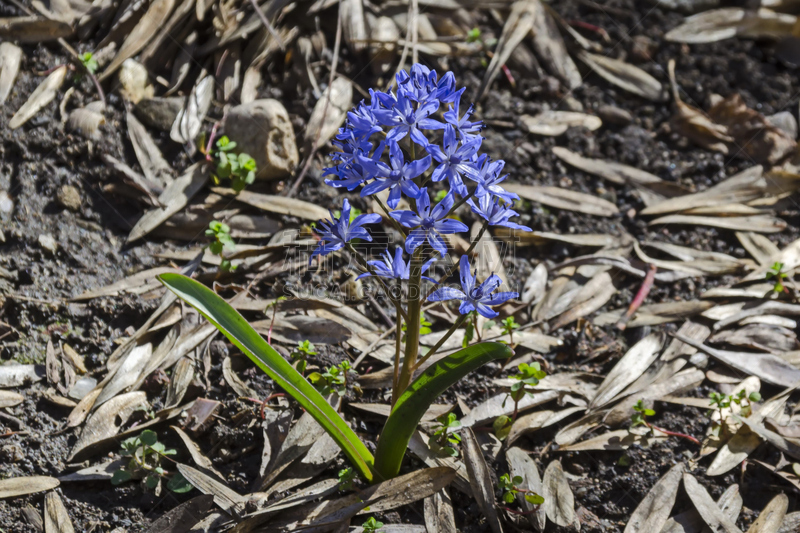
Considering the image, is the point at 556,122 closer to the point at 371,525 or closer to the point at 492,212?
the point at 492,212

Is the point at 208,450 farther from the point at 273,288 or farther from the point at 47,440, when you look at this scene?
the point at 273,288

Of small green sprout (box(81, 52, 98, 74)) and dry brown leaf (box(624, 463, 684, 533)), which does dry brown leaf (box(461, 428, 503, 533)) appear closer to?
dry brown leaf (box(624, 463, 684, 533))

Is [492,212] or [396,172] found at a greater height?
[396,172]

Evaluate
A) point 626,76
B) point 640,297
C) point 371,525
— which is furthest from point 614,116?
point 371,525

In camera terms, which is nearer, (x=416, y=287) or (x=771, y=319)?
(x=416, y=287)

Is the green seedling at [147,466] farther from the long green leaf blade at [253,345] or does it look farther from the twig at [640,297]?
the twig at [640,297]

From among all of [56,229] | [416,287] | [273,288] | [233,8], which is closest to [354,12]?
[233,8]
